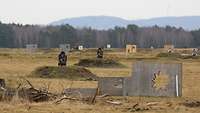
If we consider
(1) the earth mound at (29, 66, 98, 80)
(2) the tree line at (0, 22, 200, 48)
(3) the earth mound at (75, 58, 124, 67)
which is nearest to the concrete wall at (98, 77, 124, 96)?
(1) the earth mound at (29, 66, 98, 80)

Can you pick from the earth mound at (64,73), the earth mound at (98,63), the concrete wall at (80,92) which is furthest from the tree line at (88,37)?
the concrete wall at (80,92)

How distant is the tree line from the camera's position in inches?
6161

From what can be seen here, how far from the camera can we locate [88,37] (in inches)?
6708

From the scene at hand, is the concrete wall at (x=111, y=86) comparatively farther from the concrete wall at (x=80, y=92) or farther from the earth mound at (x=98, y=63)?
the earth mound at (x=98, y=63)

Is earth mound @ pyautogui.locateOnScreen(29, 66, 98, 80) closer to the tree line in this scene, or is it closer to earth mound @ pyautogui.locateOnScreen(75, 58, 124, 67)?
earth mound @ pyautogui.locateOnScreen(75, 58, 124, 67)

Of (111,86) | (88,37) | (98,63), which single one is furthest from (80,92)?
(88,37)

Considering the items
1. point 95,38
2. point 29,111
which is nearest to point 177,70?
point 29,111

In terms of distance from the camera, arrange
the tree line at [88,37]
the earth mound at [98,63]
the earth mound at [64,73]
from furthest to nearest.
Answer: the tree line at [88,37], the earth mound at [98,63], the earth mound at [64,73]

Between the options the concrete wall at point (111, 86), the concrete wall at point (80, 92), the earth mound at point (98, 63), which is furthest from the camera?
the earth mound at point (98, 63)

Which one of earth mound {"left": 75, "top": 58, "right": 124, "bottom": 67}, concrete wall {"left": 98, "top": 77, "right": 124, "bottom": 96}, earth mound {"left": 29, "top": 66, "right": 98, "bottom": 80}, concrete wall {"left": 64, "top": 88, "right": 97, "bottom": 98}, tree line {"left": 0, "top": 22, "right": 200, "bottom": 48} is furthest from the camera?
tree line {"left": 0, "top": 22, "right": 200, "bottom": 48}

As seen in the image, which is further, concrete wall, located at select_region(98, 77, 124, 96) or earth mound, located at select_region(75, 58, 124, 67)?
earth mound, located at select_region(75, 58, 124, 67)

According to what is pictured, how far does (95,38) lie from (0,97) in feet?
503

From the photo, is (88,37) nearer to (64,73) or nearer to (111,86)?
(64,73)

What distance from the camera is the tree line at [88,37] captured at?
156 metres
